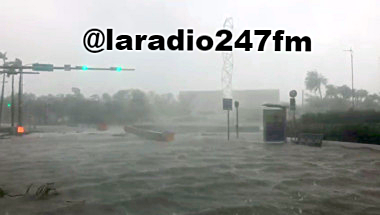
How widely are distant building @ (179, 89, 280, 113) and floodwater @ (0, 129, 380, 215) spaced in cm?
3471

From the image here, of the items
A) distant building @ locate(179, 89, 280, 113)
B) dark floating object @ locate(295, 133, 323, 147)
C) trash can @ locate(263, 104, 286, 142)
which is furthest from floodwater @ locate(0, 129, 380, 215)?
distant building @ locate(179, 89, 280, 113)

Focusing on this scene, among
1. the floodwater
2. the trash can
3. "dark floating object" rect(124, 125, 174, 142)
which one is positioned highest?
the trash can

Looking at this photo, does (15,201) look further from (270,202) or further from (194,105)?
(194,105)

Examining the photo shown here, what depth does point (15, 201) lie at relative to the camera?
7695 millimetres

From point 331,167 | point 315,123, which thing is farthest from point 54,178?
point 315,123

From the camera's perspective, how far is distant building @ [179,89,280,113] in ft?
163

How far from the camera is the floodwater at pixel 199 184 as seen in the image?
7.02 meters

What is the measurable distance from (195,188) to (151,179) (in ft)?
5.55

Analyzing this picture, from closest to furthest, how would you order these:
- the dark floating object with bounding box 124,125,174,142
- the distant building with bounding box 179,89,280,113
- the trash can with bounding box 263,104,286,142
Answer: the trash can with bounding box 263,104,286,142
the dark floating object with bounding box 124,125,174,142
the distant building with bounding box 179,89,280,113

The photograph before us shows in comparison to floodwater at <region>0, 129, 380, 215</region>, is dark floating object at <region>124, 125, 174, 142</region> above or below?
above

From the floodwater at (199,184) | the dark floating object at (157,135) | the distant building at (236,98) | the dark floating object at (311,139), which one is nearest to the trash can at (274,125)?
the dark floating object at (311,139)

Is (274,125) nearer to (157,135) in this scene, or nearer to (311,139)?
(311,139)

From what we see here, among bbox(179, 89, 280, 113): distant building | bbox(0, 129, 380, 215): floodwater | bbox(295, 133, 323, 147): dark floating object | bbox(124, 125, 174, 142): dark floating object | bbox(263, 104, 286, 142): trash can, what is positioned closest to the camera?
bbox(0, 129, 380, 215): floodwater

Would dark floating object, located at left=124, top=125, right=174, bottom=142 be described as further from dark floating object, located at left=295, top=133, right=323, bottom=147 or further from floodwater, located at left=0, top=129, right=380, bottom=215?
floodwater, located at left=0, top=129, right=380, bottom=215
